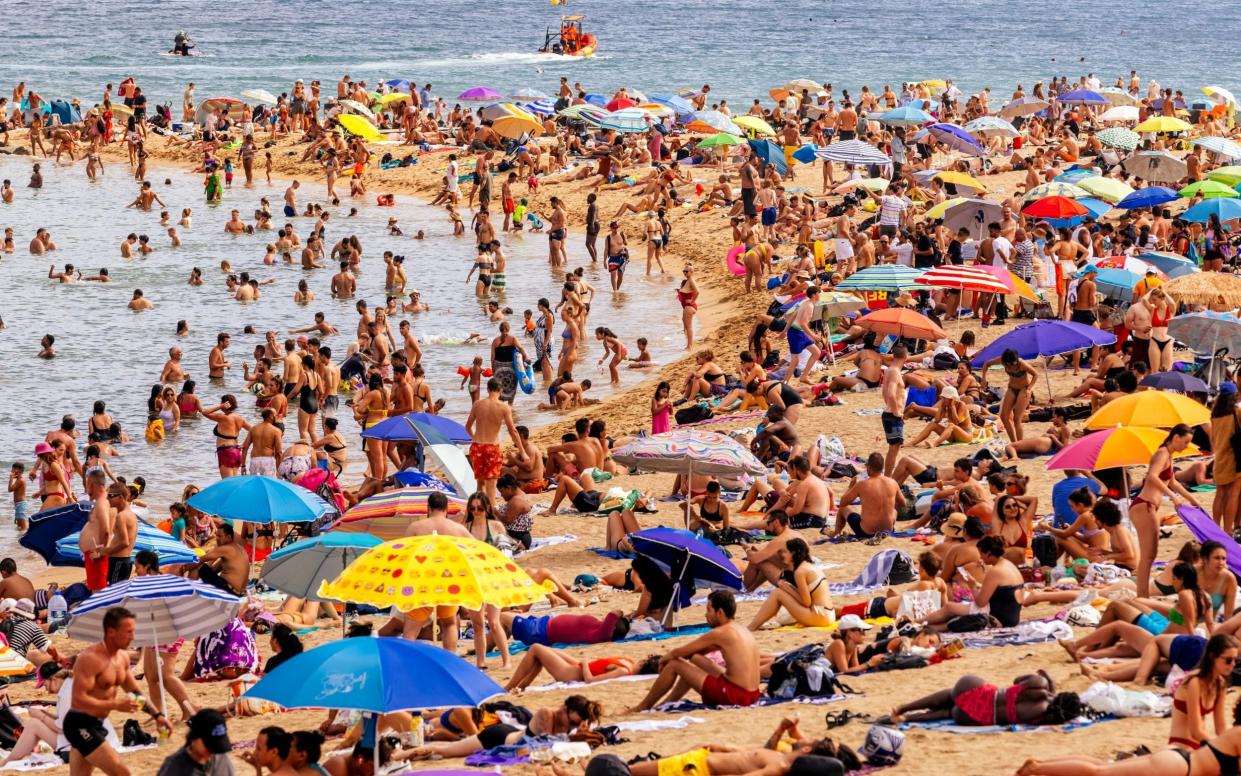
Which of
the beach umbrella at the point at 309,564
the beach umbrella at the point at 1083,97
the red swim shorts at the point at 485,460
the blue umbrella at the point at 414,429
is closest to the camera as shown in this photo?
the beach umbrella at the point at 309,564

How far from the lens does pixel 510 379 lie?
793 inches

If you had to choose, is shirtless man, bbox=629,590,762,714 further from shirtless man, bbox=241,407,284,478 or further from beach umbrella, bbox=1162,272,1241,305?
beach umbrella, bbox=1162,272,1241,305

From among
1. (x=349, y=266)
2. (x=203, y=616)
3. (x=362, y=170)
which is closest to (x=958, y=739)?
(x=203, y=616)

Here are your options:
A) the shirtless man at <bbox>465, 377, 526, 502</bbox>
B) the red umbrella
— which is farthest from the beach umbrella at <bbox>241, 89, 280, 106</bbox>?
the shirtless man at <bbox>465, 377, 526, 502</bbox>

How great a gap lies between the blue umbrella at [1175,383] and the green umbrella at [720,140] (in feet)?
61.7

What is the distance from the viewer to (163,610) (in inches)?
382

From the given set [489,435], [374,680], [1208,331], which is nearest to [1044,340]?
[1208,331]

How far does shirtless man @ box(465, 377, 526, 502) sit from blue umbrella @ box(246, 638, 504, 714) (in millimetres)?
7043

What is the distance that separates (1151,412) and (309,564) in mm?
6498

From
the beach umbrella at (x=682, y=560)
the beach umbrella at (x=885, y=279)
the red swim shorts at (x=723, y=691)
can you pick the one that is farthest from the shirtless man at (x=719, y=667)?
the beach umbrella at (x=885, y=279)

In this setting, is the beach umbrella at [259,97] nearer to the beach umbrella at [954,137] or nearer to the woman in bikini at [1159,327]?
the beach umbrella at [954,137]

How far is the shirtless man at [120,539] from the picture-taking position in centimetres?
1196

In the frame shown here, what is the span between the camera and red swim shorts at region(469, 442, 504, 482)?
14875 mm

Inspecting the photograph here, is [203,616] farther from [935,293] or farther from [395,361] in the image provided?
[935,293]
